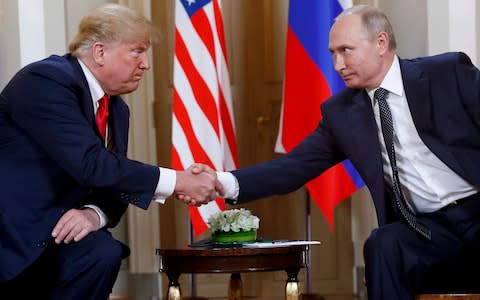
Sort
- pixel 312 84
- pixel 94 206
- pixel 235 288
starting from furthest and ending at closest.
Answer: pixel 312 84 → pixel 235 288 → pixel 94 206

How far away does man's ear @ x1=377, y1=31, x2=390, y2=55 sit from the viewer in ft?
11.8

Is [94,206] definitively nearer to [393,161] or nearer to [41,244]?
[41,244]

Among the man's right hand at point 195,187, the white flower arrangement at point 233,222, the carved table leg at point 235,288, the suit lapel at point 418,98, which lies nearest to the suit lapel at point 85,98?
the man's right hand at point 195,187

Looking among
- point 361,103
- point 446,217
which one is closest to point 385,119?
point 361,103

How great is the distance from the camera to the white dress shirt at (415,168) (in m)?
3.46

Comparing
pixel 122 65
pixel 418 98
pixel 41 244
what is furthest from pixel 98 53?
pixel 418 98

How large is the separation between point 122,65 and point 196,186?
1.83ft

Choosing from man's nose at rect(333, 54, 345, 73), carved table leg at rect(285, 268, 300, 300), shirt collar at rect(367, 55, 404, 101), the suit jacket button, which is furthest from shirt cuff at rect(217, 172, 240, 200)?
the suit jacket button

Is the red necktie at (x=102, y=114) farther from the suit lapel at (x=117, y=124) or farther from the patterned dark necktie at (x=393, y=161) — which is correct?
the patterned dark necktie at (x=393, y=161)

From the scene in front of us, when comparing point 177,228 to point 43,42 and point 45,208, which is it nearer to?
point 43,42

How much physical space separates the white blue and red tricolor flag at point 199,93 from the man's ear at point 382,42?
1.54 m

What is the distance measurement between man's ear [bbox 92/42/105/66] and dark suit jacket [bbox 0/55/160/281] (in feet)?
0.32

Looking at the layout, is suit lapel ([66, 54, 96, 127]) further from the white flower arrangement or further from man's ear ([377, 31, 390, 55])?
man's ear ([377, 31, 390, 55])

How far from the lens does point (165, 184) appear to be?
351 centimetres
